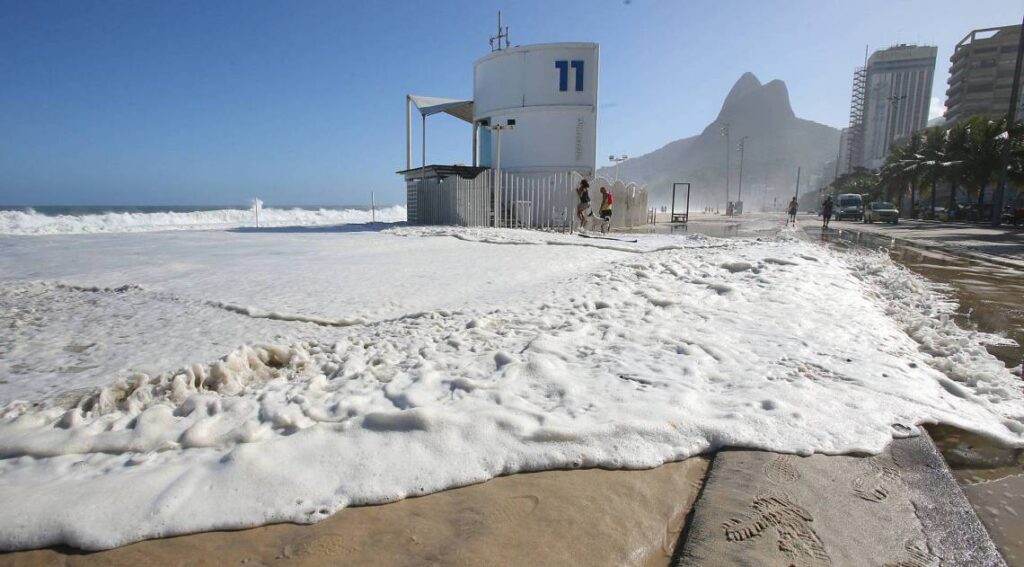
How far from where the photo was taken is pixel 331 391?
281 centimetres

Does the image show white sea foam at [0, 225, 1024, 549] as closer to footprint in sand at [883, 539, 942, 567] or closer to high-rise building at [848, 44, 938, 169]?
footprint in sand at [883, 539, 942, 567]

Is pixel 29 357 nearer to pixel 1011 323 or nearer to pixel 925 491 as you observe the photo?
pixel 925 491

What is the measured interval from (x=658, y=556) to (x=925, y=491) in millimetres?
1209

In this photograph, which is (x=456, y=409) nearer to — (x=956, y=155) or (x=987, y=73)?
(x=956, y=155)

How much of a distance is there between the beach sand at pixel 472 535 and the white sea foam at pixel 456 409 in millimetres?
73

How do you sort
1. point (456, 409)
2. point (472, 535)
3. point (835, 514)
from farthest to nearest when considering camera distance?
point (456, 409) → point (835, 514) → point (472, 535)

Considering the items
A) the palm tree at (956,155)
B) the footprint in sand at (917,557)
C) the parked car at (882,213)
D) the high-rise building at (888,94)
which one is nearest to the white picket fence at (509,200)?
the footprint in sand at (917,557)

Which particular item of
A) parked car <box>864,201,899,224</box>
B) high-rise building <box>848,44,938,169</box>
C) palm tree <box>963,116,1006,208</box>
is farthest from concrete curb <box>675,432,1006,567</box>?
high-rise building <box>848,44,938,169</box>

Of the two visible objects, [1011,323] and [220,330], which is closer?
[220,330]

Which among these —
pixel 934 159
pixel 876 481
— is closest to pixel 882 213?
pixel 934 159

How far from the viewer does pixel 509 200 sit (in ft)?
53.8

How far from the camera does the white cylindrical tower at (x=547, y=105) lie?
20.6 meters

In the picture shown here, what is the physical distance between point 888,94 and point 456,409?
155 m

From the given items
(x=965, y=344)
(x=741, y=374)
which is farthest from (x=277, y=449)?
(x=965, y=344)
